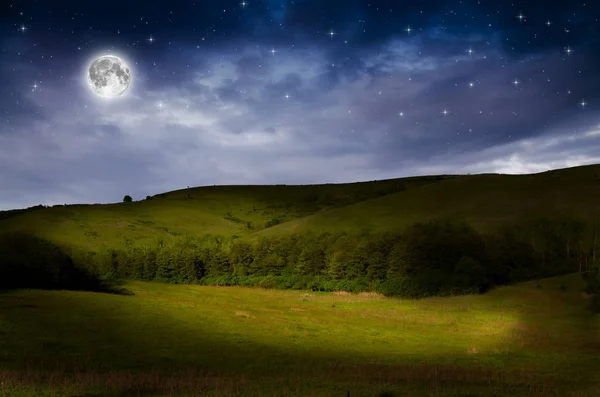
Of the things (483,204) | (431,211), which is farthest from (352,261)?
(483,204)

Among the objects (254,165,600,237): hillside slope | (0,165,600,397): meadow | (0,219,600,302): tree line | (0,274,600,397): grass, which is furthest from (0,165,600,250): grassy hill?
(0,274,600,397): grass

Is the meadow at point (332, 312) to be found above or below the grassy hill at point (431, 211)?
below

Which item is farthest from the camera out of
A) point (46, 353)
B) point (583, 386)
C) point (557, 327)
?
point (557, 327)

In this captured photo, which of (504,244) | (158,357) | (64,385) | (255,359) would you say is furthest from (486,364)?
(504,244)

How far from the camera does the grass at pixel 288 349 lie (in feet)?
77.3

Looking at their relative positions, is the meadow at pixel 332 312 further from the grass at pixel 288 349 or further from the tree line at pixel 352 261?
the tree line at pixel 352 261

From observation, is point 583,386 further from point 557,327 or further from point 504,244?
point 504,244

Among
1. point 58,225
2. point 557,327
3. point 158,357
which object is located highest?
point 58,225

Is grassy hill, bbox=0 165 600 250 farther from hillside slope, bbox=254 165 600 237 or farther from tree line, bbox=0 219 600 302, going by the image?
tree line, bbox=0 219 600 302

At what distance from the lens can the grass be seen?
23.5 metres

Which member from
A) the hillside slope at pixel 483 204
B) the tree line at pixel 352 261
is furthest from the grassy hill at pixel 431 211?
the tree line at pixel 352 261

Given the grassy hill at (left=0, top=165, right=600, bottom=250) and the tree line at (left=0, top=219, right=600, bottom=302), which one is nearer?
the tree line at (left=0, top=219, right=600, bottom=302)

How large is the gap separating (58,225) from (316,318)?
473ft

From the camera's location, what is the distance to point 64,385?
72.6ft
